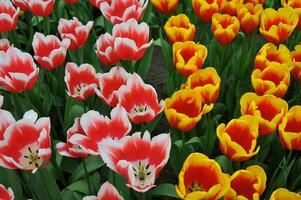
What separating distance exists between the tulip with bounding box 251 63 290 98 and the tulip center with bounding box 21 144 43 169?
0.71 m

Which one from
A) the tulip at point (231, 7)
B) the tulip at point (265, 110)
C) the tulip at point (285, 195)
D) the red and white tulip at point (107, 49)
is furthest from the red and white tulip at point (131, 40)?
the tulip at point (285, 195)

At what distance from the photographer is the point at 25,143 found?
3.74ft

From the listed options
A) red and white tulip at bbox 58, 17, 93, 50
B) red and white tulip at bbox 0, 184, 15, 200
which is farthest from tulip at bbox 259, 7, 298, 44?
red and white tulip at bbox 0, 184, 15, 200

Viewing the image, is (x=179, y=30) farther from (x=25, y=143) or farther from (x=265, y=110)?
(x=25, y=143)

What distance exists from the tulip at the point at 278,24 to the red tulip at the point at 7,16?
962mm

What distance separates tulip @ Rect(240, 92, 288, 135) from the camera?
4.12 ft

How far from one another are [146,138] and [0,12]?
1.03 m

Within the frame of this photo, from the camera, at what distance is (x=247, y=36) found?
191 cm

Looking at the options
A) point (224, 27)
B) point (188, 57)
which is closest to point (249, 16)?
point (224, 27)

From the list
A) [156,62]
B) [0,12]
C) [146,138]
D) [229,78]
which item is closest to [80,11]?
[156,62]

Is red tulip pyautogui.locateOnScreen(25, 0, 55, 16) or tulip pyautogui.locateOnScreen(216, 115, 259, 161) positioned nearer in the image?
tulip pyautogui.locateOnScreen(216, 115, 259, 161)

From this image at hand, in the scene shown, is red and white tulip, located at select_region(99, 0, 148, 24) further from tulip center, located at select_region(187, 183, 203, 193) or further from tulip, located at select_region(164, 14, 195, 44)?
tulip center, located at select_region(187, 183, 203, 193)

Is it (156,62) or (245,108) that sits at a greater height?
(245,108)

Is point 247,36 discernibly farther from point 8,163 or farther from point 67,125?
point 8,163
